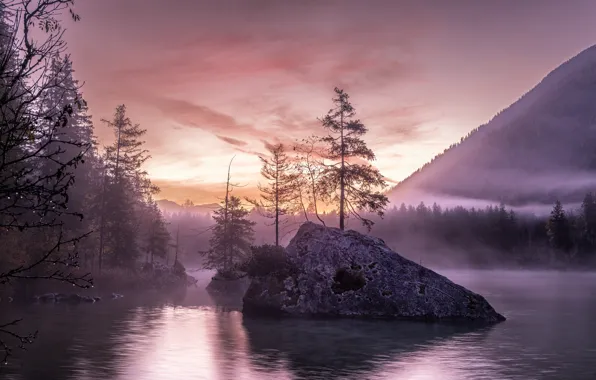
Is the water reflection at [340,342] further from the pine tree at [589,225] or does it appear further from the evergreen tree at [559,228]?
the pine tree at [589,225]

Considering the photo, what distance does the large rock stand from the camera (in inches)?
1254

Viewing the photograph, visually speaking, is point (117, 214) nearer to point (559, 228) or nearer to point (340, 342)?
point (340, 342)

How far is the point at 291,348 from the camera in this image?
21625mm

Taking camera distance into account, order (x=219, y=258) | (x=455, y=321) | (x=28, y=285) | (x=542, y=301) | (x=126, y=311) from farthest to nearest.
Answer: (x=219, y=258) → (x=542, y=301) → (x=28, y=285) → (x=126, y=311) → (x=455, y=321)

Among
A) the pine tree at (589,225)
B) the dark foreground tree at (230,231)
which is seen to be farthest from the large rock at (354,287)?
the pine tree at (589,225)

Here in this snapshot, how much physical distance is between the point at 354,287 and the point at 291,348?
12479mm

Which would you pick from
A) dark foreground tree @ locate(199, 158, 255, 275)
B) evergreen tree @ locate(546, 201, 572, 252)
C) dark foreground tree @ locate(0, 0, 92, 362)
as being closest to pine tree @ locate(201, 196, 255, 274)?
dark foreground tree @ locate(199, 158, 255, 275)

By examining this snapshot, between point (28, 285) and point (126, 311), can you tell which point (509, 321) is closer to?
point (126, 311)

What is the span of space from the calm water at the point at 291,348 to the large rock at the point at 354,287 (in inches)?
92.1

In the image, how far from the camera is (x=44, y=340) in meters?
22.3

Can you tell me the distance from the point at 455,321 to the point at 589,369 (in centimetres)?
1315

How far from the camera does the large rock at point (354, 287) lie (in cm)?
3186

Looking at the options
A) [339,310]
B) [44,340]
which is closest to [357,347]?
[339,310]

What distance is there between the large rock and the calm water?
2.34 metres
